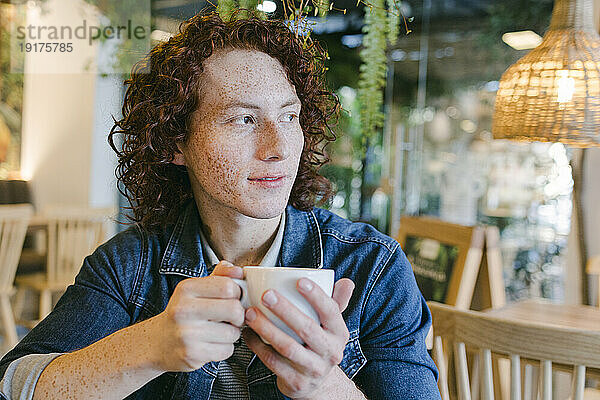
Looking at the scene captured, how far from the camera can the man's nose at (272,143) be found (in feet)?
3.02

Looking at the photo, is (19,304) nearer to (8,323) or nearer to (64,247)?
(8,323)

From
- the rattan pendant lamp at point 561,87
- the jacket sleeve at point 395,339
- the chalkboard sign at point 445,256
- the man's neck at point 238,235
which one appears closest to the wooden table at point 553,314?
the chalkboard sign at point 445,256

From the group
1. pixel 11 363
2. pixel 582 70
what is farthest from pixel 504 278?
pixel 11 363

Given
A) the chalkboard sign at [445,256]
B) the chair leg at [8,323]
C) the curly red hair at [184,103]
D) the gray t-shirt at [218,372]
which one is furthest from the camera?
the chalkboard sign at [445,256]

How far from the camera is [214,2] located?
1298mm

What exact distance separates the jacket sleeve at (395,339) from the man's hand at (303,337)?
0.24m

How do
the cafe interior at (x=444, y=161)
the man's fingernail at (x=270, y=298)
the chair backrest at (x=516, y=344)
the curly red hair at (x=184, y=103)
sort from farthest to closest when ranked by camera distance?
the cafe interior at (x=444, y=161), the chair backrest at (x=516, y=344), the curly red hair at (x=184, y=103), the man's fingernail at (x=270, y=298)

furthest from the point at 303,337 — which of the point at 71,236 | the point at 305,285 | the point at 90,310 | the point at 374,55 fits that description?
the point at 374,55

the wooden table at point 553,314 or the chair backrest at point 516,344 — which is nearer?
the chair backrest at point 516,344

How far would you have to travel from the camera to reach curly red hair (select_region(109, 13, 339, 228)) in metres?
0.98

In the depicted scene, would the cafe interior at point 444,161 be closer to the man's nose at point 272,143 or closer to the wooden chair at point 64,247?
the wooden chair at point 64,247

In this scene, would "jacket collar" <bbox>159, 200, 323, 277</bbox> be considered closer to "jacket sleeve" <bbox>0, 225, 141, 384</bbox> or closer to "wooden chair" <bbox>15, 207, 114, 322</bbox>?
"jacket sleeve" <bbox>0, 225, 141, 384</bbox>

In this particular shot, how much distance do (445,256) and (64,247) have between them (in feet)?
4.32

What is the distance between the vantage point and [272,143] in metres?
0.92
